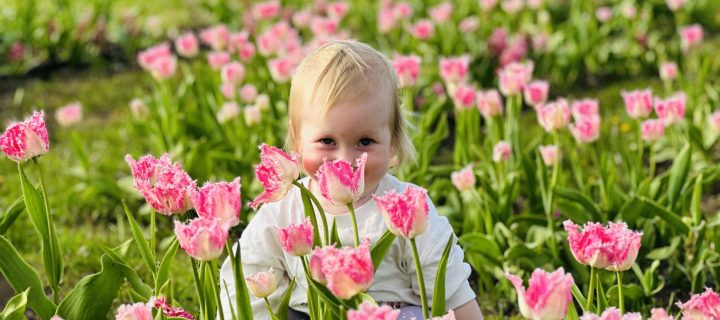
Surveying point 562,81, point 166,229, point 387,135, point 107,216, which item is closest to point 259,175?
point 387,135

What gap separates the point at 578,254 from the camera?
5.79 feet

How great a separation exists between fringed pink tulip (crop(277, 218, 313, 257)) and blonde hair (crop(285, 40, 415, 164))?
0.50 metres

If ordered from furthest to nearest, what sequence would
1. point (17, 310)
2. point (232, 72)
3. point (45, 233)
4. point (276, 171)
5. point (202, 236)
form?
point (232, 72), point (45, 233), point (17, 310), point (276, 171), point (202, 236)

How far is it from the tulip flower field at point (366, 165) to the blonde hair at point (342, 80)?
0.12 m

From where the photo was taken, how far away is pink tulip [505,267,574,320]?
4.84ft

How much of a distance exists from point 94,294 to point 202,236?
0.82 meters

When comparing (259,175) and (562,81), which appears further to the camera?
(562,81)

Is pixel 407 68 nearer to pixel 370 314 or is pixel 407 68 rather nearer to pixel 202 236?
pixel 202 236

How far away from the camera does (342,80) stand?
2178mm

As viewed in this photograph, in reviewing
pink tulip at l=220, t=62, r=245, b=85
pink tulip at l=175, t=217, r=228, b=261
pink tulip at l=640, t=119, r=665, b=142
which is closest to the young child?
pink tulip at l=175, t=217, r=228, b=261

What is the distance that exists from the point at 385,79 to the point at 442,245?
404 mm

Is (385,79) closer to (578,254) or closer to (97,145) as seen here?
(578,254)

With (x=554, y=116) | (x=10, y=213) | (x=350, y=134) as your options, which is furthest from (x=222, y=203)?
(x=554, y=116)

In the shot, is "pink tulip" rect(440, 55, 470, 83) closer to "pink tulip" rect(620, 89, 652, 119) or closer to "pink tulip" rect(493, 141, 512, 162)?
"pink tulip" rect(493, 141, 512, 162)
